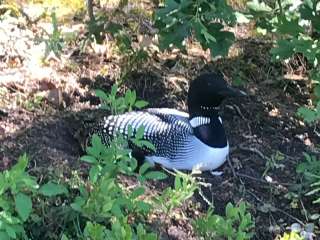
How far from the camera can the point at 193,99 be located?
4.19 meters

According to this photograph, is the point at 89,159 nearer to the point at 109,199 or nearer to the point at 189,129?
the point at 109,199

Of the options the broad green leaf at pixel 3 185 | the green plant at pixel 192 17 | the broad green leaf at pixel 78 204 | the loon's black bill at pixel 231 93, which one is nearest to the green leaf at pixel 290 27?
the green plant at pixel 192 17

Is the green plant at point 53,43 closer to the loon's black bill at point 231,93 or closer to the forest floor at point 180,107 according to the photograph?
the forest floor at point 180,107

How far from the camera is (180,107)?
4621 mm

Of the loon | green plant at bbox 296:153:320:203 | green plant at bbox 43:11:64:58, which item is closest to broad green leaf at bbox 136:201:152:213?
the loon

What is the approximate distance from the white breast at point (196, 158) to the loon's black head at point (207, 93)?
0.53 ft

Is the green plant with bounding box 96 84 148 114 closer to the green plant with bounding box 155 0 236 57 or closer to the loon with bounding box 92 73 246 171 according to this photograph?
the loon with bounding box 92 73 246 171

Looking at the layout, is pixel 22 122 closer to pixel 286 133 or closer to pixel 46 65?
pixel 46 65

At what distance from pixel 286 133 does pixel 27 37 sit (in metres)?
1.54

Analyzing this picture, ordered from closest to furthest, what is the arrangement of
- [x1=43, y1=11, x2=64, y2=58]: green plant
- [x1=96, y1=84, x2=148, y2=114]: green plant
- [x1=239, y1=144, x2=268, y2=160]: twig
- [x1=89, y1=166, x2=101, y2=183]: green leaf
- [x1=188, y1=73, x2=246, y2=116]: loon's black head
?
[x1=89, y1=166, x2=101, y2=183]: green leaf, [x1=96, y1=84, x2=148, y2=114]: green plant, [x1=188, y1=73, x2=246, y2=116]: loon's black head, [x1=239, y1=144, x2=268, y2=160]: twig, [x1=43, y1=11, x2=64, y2=58]: green plant

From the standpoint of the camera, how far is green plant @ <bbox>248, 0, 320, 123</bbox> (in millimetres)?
3924

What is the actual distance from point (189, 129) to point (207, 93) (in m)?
0.19

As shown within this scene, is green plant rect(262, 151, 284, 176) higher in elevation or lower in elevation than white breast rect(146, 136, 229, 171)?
lower

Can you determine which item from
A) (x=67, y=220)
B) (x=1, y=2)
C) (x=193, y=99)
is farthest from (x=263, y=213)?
(x=1, y=2)
